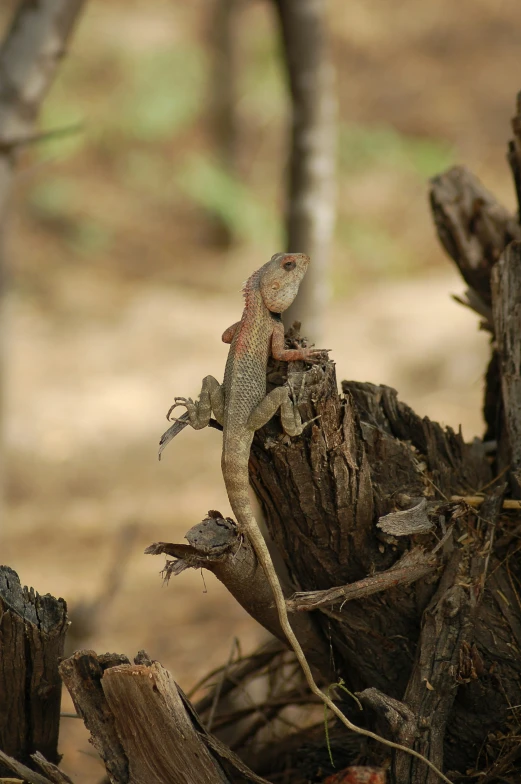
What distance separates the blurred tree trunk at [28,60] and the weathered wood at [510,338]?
2.76m

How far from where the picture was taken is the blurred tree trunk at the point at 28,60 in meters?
4.87

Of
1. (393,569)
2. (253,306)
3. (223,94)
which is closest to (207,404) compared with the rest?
(253,306)

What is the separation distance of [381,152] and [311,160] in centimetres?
1409

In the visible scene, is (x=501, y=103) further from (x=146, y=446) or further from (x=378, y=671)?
(x=378, y=671)

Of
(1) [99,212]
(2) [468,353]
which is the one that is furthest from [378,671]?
(1) [99,212]

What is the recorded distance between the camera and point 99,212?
2023 cm

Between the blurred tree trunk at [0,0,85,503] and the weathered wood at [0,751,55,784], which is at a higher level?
the blurred tree trunk at [0,0,85,503]

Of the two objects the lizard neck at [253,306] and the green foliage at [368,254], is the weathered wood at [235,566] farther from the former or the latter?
the green foliage at [368,254]

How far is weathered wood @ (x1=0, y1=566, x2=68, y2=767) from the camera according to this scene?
3.29 metres

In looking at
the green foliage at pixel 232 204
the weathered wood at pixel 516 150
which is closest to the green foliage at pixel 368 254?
the green foliage at pixel 232 204

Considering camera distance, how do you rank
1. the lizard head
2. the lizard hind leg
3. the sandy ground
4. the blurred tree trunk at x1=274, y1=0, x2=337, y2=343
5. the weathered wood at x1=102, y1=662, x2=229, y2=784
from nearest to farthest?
the weathered wood at x1=102, y1=662, x2=229, y2=784 < the lizard hind leg < the lizard head < the blurred tree trunk at x1=274, y1=0, x2=337, y2=343 < the sandy ground

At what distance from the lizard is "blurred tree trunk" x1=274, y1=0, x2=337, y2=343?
4.18 feet

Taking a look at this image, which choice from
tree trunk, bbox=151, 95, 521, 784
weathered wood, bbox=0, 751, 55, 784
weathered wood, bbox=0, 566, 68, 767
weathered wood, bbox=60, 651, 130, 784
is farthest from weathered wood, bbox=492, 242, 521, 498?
weathered wood, bbox=0, 751, 55, 784

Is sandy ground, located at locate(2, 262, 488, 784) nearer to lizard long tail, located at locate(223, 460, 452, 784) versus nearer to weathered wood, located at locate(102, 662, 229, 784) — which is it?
weathered wood, located at locate(102, 662, 229, 784)
